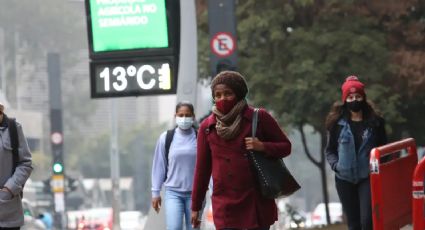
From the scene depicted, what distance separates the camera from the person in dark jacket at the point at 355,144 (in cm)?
1171

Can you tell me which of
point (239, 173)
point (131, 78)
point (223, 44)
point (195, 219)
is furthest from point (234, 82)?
point (223, 44)

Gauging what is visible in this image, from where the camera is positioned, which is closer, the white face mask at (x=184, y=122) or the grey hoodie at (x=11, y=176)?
the grey hoodie at (x=11, y=176)

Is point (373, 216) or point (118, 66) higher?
point (118, 66)

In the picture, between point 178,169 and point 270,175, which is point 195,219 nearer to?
point 270,175

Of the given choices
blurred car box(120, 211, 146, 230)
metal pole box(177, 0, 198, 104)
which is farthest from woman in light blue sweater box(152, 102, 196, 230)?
blurred car box(120, 211, 146, 230)

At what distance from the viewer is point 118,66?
17781 millimetres

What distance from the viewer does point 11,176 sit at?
10.2 meters

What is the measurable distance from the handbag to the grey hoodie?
231cm

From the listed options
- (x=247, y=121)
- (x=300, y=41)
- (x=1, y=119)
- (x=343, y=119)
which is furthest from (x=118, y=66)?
(x=300, y=41)

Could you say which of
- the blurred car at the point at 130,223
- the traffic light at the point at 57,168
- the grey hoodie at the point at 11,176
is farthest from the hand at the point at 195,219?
the blurred car at the point at 130,223

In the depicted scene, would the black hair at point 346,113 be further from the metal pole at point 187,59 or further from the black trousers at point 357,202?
the metal pole at point 187,59

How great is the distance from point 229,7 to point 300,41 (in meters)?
10.9

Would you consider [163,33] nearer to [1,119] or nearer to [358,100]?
[358,100]

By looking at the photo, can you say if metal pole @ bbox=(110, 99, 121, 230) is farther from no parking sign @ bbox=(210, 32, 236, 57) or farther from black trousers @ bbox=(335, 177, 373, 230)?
black trousers @ bbox=(335, 177, 373, 230)
